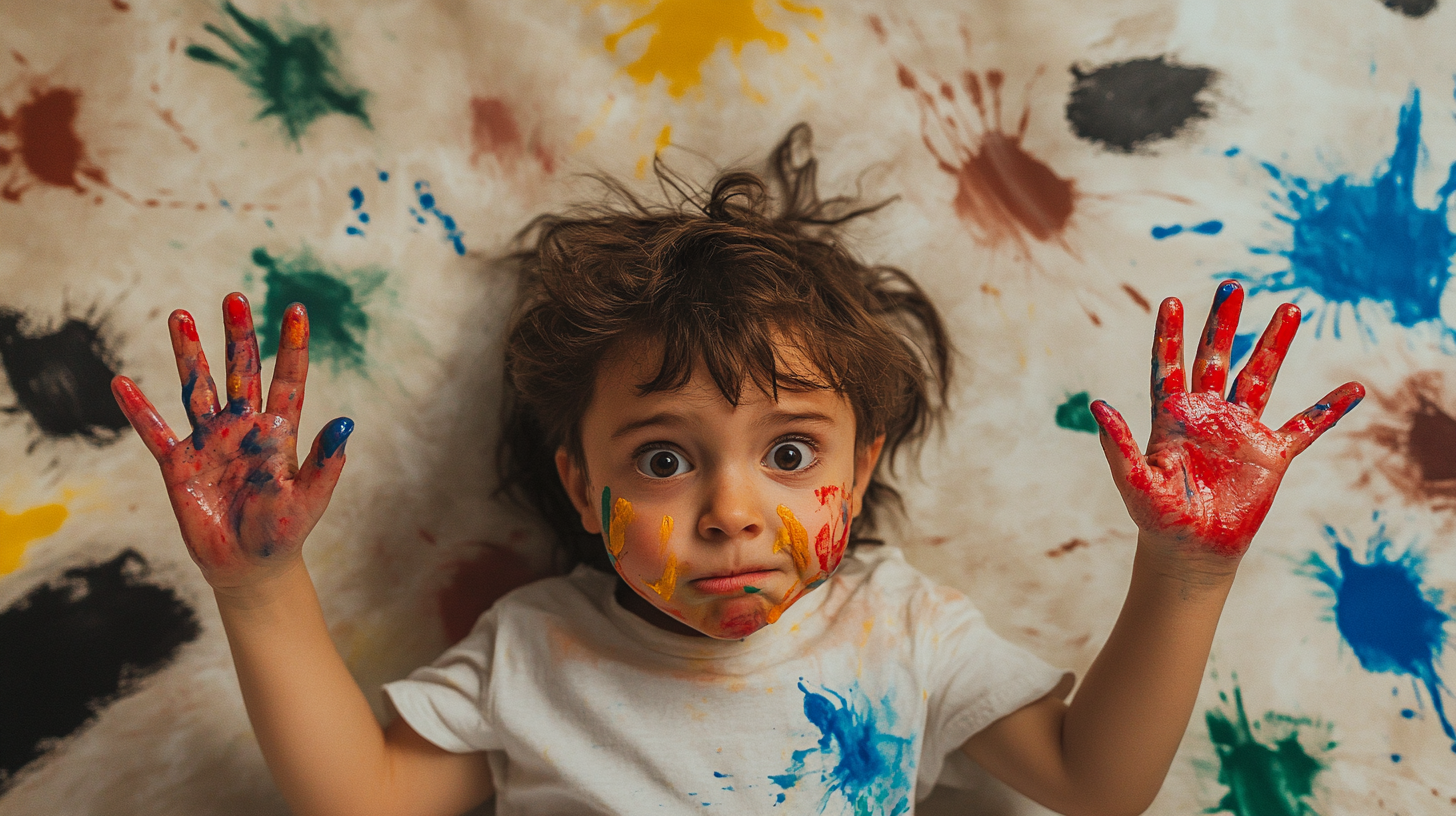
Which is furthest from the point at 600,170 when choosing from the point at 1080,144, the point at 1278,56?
the point at 1278,56

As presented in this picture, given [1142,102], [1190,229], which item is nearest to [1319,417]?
[1190,229]

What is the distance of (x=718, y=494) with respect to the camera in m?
0.82

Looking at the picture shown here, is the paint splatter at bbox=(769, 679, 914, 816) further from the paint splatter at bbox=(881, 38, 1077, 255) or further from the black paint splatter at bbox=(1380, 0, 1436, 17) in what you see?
the black paint splatter at bbox=(1380, 0, 1436, 17)

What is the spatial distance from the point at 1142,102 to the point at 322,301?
975 mm

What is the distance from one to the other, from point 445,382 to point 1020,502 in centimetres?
68

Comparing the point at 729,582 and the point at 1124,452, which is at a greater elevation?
the point at 1124,452

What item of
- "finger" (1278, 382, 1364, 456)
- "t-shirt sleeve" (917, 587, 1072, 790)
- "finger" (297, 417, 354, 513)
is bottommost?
"t-shirt sleeve" (917, 587, 1072, 790)

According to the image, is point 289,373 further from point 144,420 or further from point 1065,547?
point 1065,547

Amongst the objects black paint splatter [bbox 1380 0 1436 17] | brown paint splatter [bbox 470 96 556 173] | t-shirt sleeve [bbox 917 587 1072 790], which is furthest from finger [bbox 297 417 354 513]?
black paint splatter [bbox 1380 0 1436 17]

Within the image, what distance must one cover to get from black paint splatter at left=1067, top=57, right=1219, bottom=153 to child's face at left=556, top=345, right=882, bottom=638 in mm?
536

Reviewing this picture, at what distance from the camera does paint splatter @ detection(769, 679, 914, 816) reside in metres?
0.94

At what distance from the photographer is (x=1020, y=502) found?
1134 millimetres

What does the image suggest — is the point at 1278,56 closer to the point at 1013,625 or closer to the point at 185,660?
the point at 1013,625

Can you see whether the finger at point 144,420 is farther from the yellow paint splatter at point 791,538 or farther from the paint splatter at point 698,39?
the paint splatter at point 698,39
